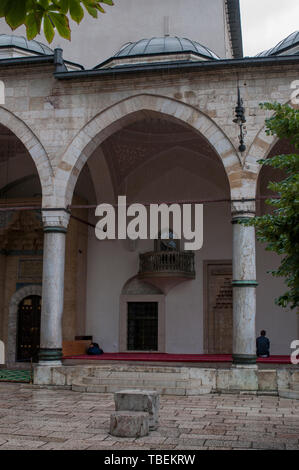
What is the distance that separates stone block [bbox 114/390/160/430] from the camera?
5598 millimetres

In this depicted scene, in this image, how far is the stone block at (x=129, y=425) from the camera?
5.12m

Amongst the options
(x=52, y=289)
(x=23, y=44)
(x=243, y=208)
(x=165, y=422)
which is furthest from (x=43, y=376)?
(x=23, y=44)

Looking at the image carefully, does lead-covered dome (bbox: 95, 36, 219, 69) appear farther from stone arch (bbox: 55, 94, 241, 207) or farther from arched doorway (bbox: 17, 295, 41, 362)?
arched doorway (bbox: 17, 295, 41, 362)

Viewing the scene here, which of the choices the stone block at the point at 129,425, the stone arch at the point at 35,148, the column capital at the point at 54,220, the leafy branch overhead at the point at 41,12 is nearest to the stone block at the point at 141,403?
the stone block at the point at 129,425

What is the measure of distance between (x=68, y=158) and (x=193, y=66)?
9.14 ft

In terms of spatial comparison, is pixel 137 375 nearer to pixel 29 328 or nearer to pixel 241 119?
pixel 241 119

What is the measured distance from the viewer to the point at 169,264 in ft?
42.1

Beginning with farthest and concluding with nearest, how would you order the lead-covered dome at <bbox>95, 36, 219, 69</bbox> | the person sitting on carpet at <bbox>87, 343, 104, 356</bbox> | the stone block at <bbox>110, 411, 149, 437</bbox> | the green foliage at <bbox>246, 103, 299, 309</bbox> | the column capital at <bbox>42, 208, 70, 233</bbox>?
the person sitting on carpet at <bbox>87, 343, 104, 356</bbox> < the lead-covered dome at <bbox>95, 36, 219, 69</bbox> < the column capital at <bbox>42, 208, 70, 233</bbox> < the stone block at <bbox>110, 411, 149, 437</bbox> < the green foliage at <bbox>246, 103, 299, 309</bbox>

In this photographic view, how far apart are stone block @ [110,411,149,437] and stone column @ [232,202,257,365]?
4.07 metres

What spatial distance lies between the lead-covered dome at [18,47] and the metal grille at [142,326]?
660 cm

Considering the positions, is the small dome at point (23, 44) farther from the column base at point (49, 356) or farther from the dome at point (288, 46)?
the column base at point (49, 356)

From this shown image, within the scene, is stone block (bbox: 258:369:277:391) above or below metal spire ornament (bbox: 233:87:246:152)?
below

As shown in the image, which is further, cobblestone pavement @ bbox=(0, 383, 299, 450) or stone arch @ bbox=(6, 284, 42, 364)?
stone arch @ bbox=(6, 284, 42, 364)

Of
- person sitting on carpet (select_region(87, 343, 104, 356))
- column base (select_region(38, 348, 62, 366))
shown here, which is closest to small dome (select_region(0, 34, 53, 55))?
person sitting on carpet (select_region(87, 343, 104, 356))
